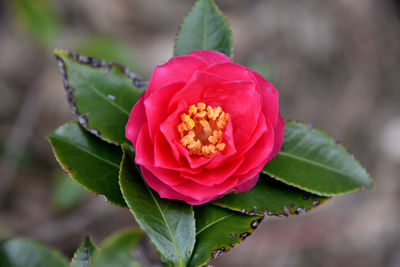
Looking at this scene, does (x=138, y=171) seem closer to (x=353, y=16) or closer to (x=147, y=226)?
(x=147, y=226)

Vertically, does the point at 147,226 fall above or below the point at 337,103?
above

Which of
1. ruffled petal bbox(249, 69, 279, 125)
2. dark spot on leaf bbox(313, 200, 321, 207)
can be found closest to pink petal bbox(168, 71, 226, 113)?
ruffled petal bbox(249, 69, 279, 125)

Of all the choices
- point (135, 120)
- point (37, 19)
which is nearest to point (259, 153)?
point (135, 120)

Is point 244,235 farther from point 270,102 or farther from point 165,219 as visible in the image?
point 270,102

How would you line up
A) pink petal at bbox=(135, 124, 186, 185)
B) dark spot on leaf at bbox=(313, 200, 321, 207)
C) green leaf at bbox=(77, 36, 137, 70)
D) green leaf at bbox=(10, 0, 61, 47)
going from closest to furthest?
1. pink petal at bbox=(135, 124, 186, 185)
2. dark spot on leaf at bbox=(313, 200, 321, 207)
3. green leaf at bbox=(10, 0, 61, 47)
4. green leaf at bbox=(77, 36, 137, 70)

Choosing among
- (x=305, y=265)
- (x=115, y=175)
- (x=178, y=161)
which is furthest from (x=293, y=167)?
(x=305, y=265)

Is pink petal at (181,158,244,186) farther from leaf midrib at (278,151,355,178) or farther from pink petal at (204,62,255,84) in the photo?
leaf midrib at (278,151,355,178)

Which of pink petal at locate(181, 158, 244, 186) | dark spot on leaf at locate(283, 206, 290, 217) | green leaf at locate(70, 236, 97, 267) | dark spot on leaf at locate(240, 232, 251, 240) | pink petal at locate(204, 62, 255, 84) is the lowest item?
green leaf at locate(70, 236, 97, 267)
